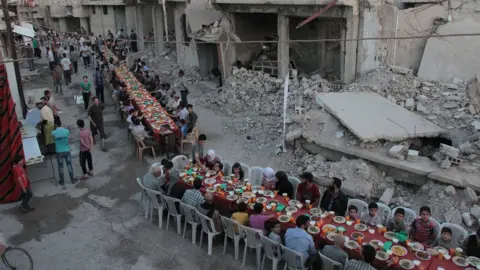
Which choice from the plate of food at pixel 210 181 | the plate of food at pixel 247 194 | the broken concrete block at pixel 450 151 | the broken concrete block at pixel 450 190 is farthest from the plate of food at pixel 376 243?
the broken concrete block at pixel 450 151

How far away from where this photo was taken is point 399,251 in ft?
21.4

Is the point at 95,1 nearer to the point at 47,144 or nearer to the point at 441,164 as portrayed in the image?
the point at 47,144

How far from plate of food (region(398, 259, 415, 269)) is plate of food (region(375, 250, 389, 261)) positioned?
0.66 feet

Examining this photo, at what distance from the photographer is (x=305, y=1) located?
14.9m

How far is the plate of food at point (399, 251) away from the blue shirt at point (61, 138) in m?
7.52

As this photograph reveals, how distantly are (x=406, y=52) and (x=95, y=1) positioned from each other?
24045 millimetres

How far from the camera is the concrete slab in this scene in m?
10.5

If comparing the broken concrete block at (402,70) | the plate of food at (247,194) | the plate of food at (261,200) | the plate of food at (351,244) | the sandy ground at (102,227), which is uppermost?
the broken concrete block at (402,70)

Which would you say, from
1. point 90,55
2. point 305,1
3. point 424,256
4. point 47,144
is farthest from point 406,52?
point 90,55

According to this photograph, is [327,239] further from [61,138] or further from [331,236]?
[61,138]

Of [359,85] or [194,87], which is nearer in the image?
[359,85]

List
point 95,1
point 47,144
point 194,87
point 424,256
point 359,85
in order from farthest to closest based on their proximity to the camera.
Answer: point 95,1
point 194,87
point 359,85
point 47,144
point 424,256

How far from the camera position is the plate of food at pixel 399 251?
254 inches

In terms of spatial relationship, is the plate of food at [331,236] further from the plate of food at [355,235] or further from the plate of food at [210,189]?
the plate of food at [210,189]
